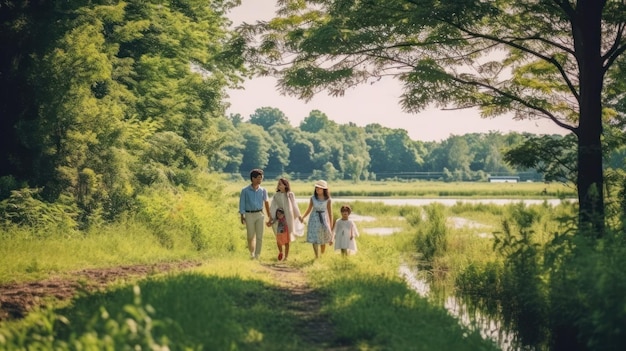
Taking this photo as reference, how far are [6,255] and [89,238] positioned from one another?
125 inches

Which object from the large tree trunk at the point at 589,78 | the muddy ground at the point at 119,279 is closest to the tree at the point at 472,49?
the large tree trunk at the point at 589,78

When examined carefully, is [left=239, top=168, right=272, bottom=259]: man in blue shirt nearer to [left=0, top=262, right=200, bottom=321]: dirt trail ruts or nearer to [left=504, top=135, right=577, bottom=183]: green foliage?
[left=0, top=262, right=200, bottom=321]: dirt trail ruts

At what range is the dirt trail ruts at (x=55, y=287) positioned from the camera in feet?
24.1

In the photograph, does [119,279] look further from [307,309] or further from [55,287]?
[307,309]

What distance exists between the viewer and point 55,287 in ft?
28.8

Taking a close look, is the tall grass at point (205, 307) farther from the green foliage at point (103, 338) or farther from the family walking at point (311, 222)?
the family walking at point (311, 222)

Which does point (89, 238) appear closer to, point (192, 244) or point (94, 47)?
point (192, 244)

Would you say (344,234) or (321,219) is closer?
(321,219)

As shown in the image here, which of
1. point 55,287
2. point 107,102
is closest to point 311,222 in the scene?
point 55,287

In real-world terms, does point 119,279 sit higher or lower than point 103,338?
lower

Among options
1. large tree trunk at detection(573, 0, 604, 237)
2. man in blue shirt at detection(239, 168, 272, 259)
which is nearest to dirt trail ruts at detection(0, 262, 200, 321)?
man in blue shirt at detection(239, 168, 272, 259)

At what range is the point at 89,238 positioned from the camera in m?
13.9

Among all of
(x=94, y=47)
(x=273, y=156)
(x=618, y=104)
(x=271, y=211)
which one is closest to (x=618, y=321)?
(x=271, y=211)

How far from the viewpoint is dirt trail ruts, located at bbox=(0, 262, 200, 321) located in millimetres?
7353
